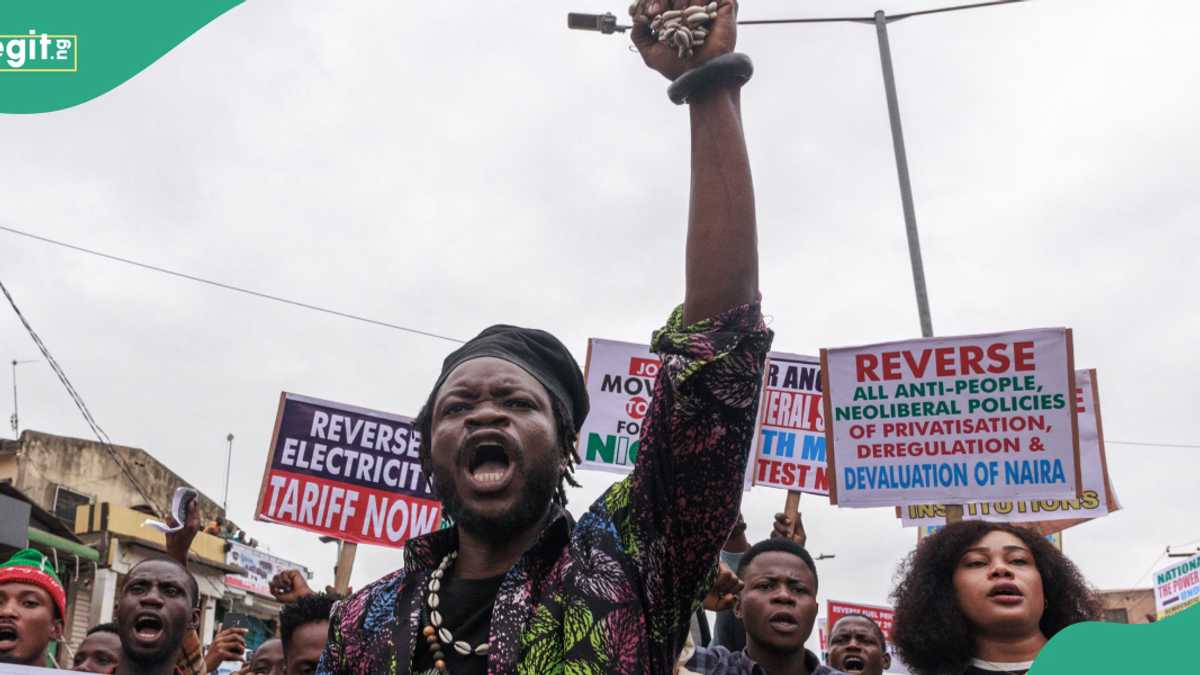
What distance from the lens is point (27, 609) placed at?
166 inches

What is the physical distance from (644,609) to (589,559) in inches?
4.0

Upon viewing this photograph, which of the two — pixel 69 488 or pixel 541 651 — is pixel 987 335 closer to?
pixel 541 651

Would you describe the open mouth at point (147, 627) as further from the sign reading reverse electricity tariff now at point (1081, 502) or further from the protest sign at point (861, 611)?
the protest sign at point (861, 611)

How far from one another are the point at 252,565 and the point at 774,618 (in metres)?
26.7

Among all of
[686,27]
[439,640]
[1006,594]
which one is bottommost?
[1006,594]

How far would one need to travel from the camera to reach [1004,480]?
5.68 meters

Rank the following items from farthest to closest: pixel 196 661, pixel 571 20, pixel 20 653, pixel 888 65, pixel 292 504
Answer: pixel 888 65 < pixel 571 20 < pixel 292 504 < pixel 196 661 < pixel 20 653

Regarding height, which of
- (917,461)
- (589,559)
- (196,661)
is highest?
(917,461)

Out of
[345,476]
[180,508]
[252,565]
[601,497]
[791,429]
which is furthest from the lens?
[252,565]

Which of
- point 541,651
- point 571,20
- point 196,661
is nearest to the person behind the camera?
point 541,651

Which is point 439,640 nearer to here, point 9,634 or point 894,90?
point 9,634

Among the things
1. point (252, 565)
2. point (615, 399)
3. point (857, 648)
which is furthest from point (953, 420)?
point (252, 565)

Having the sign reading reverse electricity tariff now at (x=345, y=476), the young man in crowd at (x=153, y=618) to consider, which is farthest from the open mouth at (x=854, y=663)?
the young man in crowd at (x=153, y=618)

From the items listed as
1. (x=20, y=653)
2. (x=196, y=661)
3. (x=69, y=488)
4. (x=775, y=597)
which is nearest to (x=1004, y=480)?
(x=775, y=597)
